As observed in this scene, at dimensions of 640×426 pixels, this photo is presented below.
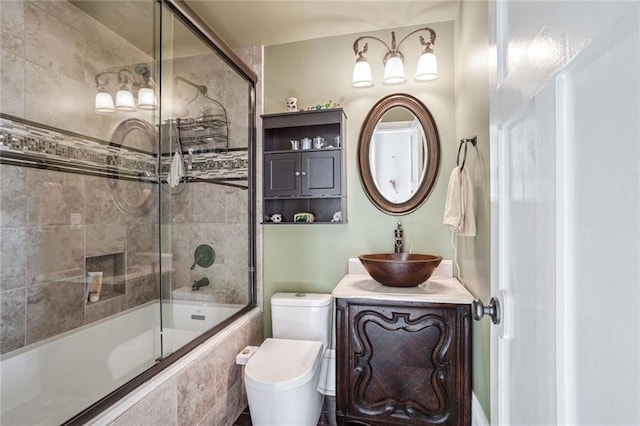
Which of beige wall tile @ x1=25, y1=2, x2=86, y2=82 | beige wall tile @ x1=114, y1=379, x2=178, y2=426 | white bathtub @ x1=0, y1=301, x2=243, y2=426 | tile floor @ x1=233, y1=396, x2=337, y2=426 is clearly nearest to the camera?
beige wall tile @ x1=114, y1=379, x2=178, y2=426

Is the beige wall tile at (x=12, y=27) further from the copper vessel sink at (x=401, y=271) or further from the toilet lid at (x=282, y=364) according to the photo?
the copper vessel sink at (x=401, y=271)

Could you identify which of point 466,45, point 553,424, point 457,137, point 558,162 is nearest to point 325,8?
point 466,45

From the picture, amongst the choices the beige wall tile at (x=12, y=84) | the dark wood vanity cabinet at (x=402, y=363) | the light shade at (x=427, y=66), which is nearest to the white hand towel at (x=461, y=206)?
the dark wood vanity cabinet at (x=402, y=363)

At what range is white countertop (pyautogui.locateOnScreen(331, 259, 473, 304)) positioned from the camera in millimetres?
1683

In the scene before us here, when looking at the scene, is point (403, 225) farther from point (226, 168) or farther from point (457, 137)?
point (226, 168)

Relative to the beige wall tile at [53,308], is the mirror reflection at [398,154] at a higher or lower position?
higher

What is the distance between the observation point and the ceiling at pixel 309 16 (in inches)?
81.1

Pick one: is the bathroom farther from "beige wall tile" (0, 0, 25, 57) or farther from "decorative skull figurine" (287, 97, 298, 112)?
"decorative skull figurine" (287, 97, 298, 112)

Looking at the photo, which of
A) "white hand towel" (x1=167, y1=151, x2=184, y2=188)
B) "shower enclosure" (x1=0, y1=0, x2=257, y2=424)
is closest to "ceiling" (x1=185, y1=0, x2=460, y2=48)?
"shower enclosure" (x1=0, y1=0, x2=257, y2=424)

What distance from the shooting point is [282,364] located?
5.73 feet

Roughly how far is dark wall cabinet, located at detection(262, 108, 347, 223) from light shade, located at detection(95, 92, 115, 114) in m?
1.01

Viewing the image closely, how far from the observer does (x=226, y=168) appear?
2.47m

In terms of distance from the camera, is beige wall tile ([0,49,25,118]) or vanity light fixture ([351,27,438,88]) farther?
vanity light fixture ([351,27,438,88])

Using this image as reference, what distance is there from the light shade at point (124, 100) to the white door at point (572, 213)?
7.31 feet
